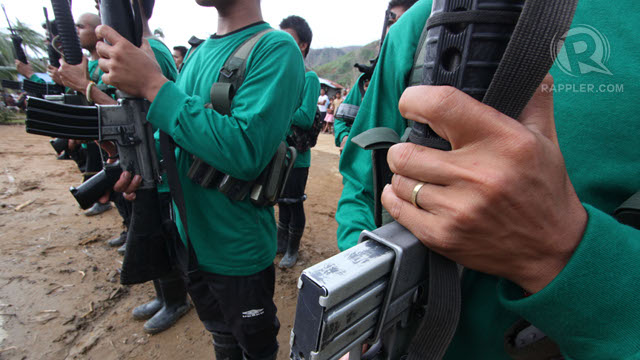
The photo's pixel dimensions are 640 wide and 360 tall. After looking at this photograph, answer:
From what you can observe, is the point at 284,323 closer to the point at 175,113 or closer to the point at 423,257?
the point at 175,113

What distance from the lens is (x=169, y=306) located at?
270 centimetres

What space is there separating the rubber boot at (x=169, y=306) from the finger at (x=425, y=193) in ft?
8.98

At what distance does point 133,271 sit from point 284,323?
1.57 metres

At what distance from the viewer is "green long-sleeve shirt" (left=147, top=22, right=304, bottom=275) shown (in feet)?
4.48

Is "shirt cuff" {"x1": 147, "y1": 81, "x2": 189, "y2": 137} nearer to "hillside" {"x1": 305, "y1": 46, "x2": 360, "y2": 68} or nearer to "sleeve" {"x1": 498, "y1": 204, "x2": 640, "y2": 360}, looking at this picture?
"sleeve" {"x1": 498, "y1": 204, "x2": 640, "y2": 360}

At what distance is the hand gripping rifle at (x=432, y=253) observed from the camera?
45 centimetres

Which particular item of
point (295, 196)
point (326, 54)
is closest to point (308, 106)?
point (295, 196)

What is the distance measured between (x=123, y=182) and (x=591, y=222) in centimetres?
208

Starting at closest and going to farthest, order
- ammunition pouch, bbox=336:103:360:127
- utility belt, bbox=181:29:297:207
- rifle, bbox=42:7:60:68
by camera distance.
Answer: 1. utility belt, bbox=181:29:297:207
2. rifle, bbox=42:7:60:68
3. ammunition pouch, bbox=336:103:360:127

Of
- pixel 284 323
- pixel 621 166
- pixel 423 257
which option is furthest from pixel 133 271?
pixel 621 166

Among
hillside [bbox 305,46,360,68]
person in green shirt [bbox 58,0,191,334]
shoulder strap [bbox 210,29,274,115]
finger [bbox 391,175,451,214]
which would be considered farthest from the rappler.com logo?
hillside [bbox 305,46,360,68]

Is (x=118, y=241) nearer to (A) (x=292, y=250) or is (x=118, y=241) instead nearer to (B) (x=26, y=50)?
(A) (x=292, y=250)

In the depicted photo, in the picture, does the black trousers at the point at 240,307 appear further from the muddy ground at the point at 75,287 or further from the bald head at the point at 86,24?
the bald head at the point at 86,24

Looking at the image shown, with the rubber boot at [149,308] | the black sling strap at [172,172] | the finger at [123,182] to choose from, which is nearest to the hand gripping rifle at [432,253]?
the black sling strap at [172,172]
